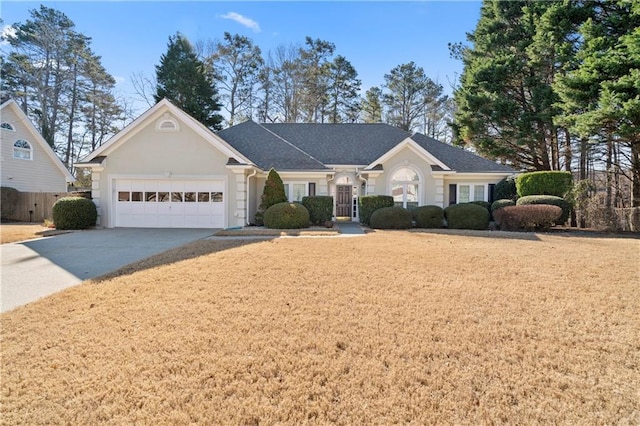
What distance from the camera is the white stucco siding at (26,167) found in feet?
64.5

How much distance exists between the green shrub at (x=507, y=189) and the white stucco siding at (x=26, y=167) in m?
29.3

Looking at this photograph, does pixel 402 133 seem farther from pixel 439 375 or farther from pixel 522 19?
pixel 439 375

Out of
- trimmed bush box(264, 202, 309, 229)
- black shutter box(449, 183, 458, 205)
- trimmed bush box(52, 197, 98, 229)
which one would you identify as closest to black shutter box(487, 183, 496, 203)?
black shutter box(449, 183, 458, 205)

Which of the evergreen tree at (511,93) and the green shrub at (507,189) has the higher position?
the evergreen tree at (511,93)

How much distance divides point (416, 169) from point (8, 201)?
24.2m

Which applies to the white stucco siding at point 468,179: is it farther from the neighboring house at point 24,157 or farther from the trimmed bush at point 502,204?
the neighboring house at point 24,157

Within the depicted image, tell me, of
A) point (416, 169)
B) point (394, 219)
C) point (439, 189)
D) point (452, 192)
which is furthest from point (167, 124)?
point (452, 192)

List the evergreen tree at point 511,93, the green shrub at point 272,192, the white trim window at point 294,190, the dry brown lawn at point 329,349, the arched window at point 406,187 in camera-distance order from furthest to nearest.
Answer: the evergreen tree at point 511,93 < the white trim window at point 294,190 < the arched window at point 406,187 < the green shrub at point 272,192 < the dry brown lawn at point 329,349

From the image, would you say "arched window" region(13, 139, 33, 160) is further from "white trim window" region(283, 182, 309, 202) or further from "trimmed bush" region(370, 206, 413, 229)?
"trimmed bush" region(370, 206, 413, 229)

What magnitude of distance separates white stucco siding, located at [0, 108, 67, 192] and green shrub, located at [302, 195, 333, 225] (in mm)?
19012

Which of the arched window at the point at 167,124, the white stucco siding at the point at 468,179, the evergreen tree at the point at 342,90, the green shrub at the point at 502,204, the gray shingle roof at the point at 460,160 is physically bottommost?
the green shrub at the point at 502,204

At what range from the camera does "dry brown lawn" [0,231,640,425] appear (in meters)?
2.68

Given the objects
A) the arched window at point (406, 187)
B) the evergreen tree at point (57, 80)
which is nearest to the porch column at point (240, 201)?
the arched window at point (406, 187)

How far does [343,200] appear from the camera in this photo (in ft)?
66.8
